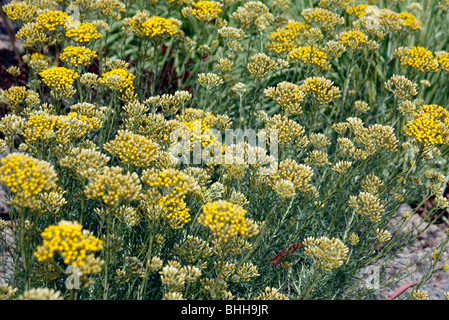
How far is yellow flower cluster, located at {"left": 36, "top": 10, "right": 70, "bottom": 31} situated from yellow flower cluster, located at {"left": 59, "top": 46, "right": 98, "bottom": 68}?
1.19ft

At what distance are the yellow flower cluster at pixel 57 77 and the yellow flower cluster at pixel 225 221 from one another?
1872 mm

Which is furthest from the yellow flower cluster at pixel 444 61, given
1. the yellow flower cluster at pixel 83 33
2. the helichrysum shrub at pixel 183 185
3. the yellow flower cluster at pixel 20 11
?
the yellow flower cluster at pixel 20 11

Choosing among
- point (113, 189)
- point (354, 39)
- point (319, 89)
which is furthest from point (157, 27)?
point (354, 39)

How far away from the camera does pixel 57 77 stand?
3260 millimetres

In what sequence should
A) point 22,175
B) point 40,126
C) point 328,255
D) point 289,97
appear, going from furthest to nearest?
point 289,97 < point 40,126 < point 328,255 < point 22,175

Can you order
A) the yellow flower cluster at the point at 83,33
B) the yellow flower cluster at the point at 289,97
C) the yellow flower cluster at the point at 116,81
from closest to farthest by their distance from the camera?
the yellow flower cluster at the point at 116,81 < the yellow flower cluster at the point at 289,97 < the yellow flower cluster at the point at 83,33

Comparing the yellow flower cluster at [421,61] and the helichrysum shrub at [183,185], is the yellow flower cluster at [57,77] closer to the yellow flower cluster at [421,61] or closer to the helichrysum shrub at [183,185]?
the helichrysum shrub at [183,185]

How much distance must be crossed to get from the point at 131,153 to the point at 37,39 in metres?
2.08

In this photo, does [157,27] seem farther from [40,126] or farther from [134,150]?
[134,150]

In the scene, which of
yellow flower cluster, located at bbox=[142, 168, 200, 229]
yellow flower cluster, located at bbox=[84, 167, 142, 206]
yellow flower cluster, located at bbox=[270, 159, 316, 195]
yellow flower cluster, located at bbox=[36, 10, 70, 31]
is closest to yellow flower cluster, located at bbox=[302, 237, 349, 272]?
yellow flower cluster, located at bbox=[270, 159, 316, 195]

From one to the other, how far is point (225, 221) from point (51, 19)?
282cm

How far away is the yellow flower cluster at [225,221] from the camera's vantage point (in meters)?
2.14
